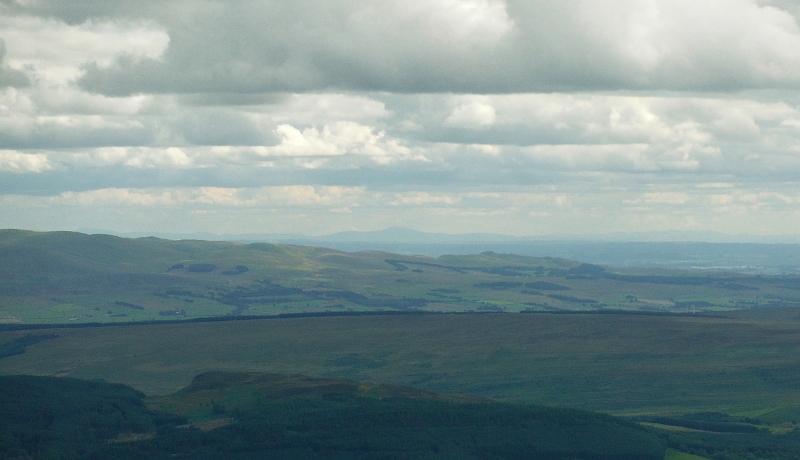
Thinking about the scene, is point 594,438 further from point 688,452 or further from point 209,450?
point 209,450

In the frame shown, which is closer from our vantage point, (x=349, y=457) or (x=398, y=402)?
(x=349, y=457)

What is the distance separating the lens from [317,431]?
174m

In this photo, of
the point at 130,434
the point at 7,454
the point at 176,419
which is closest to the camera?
the point at 7,454

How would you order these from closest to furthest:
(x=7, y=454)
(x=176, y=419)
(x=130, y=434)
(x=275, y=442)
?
1. (x=7, y=454)
2. (x=275, y=442)
3. (x=130, y=434)
4. (x=176, y=419)

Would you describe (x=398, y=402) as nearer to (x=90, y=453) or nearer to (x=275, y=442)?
(x=275, y=442)

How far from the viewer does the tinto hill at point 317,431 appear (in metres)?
164

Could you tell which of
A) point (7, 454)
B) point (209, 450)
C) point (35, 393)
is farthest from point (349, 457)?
point (35, 393)

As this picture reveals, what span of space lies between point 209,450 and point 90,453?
644 inches

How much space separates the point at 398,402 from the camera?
197125 mm

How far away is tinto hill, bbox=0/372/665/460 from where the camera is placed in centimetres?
16350

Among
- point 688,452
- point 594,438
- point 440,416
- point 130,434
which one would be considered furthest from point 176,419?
point 688,452

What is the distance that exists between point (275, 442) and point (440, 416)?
31894 millimetres

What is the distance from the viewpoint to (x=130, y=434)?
180 metres

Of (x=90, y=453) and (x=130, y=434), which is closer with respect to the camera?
(x=90, y=453)
